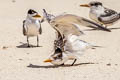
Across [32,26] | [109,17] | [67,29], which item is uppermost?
[67,29]

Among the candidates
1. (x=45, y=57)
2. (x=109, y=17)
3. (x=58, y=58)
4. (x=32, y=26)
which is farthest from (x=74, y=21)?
(x=109, y=17)

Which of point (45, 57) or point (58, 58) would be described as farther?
point (45, 57)

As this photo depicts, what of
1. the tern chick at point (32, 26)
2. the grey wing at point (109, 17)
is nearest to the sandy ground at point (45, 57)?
the tern chick at point (32, 26)

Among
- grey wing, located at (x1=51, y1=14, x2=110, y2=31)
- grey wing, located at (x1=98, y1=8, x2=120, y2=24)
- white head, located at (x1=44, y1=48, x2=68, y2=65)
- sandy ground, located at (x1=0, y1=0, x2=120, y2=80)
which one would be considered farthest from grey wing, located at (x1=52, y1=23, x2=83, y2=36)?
grey wing, located at (x1=98, y1=8, x2=120, y2=24)

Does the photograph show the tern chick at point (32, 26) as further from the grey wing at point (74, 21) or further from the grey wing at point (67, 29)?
the grey wing at point (74, 21)

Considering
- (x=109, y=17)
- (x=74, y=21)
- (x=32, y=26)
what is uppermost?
(x=74, y=21)

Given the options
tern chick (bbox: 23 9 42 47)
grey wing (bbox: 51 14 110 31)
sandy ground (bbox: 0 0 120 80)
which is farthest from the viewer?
tern chick (bbox: 23 9 42 47)

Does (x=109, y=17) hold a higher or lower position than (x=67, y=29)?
lower

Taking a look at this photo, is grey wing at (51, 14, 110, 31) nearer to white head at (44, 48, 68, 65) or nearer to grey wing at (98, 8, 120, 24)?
white head at (44, 48, 68, 65)

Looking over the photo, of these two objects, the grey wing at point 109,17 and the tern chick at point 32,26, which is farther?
the grey wing at point 109,17

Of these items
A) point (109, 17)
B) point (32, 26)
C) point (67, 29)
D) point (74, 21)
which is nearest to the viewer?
point (74, 21)

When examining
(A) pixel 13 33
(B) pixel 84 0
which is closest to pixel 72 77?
(A) pixel 13 33

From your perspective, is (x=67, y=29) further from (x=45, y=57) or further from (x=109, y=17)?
(x=109, y=17)

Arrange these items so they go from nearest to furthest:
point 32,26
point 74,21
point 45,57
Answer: point 74,21 → point 45,57 → point 32,26
